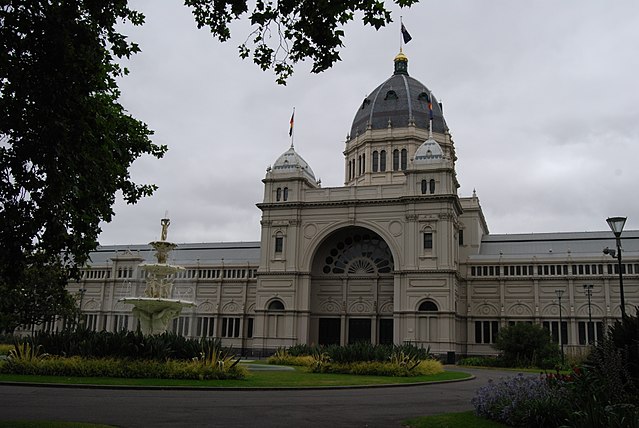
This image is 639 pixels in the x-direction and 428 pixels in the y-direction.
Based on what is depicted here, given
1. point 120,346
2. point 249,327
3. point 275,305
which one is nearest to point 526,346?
point 275,305

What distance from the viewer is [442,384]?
30453mm

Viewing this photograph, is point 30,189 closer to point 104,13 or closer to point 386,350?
point 104,13

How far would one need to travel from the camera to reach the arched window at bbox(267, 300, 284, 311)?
208 ft

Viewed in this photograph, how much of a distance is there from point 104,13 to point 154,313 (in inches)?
1107

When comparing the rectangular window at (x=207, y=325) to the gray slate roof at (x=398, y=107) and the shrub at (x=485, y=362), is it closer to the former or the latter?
the gray slate roof at (x=398, y=107)

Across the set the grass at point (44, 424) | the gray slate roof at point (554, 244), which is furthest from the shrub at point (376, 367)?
the gray slate roof at point (554, 244)

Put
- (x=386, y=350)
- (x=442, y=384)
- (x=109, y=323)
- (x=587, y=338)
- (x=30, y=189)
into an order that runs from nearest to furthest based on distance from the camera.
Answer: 1. (x=30, y=189)
2. (x=442, y=384)
3. (x=386, y=350)
4. (x=587, y=338)
5. (x=109, y=323)

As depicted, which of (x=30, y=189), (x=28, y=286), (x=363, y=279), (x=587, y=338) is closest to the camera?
(x=30, y=189)

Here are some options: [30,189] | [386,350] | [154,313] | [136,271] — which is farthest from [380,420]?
[136,271]

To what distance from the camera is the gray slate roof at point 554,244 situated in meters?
66.8

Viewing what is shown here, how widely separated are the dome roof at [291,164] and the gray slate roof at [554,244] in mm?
21215

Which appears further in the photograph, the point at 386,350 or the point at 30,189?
the point at 386,350

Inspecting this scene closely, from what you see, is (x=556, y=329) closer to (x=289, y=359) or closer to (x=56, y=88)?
(x=289, y=359)

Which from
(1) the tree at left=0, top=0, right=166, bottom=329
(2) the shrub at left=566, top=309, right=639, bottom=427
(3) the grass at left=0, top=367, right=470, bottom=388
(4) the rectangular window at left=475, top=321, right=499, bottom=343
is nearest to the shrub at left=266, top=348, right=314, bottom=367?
(3) the grass at left=0, top=367, right=470, bottom=388
